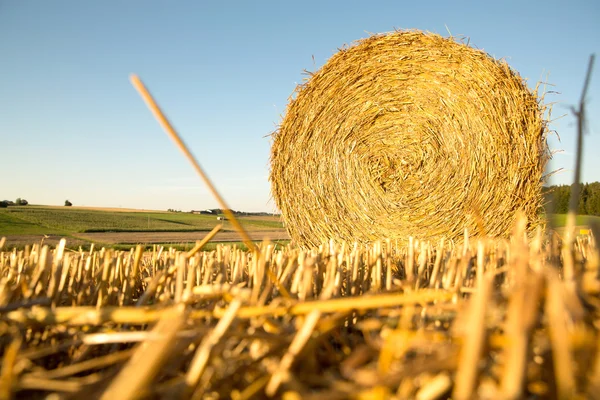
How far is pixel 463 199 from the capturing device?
4723 mm

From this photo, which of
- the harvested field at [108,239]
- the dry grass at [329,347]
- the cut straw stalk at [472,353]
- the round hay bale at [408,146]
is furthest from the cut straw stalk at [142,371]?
the harvested field at [108,239]

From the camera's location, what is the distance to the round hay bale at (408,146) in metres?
4.45

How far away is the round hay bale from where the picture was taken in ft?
14.6

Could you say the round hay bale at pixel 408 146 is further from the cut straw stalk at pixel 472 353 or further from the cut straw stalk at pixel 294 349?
the cut straw stalk at pixel 472 353

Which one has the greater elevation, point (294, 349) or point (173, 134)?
point (173, 134)

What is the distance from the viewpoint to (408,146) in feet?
16.5

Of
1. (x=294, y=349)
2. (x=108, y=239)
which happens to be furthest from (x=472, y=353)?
(x=108, y=239)

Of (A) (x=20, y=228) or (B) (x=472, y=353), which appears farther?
(A) (x=20, y=228)

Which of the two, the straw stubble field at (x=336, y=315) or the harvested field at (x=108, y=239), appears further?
the harvested field at (x=108, y=239)

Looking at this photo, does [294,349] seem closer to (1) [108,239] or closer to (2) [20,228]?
(1) [108,239]

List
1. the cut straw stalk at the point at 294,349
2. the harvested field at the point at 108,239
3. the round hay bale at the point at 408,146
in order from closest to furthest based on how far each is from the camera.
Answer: the cut straw stalk at the point at 294,349, the round hay bale at the point at 408,146, the harvested field at the point at 108,239

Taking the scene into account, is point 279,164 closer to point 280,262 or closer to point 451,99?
point 451,99

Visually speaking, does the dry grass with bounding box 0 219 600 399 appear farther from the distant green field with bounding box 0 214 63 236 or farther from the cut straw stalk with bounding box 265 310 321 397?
the distant green field with bounding box 0 214 63 236

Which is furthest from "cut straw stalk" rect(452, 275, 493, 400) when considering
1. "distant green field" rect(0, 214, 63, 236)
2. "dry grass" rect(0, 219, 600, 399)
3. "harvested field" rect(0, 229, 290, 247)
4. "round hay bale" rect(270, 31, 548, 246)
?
"distant green field" rect(0, 214, 63, 236)
